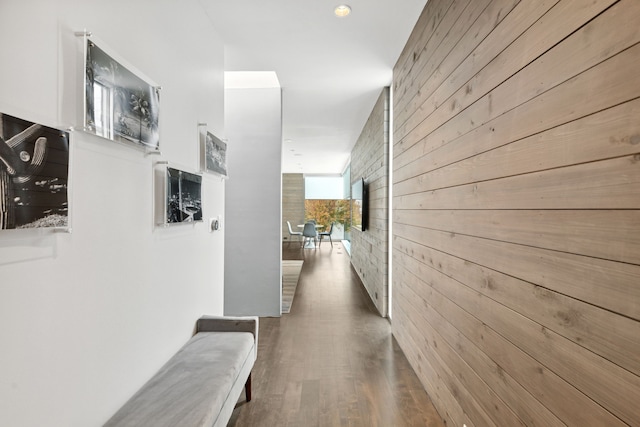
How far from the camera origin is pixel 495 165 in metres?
1.45

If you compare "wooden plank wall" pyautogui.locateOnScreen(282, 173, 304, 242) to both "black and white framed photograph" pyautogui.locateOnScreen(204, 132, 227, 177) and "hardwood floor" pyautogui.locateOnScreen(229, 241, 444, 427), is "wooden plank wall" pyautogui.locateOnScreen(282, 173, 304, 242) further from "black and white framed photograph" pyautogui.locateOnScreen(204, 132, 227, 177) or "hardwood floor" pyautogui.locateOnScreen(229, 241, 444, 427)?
"black and white framed photograph" pyautogui.locateOnScreen(204, 132, 227, 177)

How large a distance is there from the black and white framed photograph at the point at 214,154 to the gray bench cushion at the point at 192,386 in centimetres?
120

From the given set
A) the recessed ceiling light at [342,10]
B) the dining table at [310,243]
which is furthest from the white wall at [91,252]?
the dining table at [310,243]

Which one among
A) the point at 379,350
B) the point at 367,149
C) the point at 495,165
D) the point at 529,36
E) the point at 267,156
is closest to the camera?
the point at 529,36

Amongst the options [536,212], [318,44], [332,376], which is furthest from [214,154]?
[536,212]

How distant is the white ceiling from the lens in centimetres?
250

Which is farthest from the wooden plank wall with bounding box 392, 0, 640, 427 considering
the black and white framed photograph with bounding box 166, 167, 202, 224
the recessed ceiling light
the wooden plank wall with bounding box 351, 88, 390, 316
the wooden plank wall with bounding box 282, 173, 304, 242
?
the wooden plank wall with bounding box 282, 173, 304, 242

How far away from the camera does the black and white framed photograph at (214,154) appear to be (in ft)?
7.95

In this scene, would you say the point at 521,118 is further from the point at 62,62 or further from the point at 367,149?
the point at 367,149

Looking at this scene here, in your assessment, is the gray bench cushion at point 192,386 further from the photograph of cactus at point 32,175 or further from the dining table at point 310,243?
the dining table at point 310,243

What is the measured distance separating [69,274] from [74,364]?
306 millimetres

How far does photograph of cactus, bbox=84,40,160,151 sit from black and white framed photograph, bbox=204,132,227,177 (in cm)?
72

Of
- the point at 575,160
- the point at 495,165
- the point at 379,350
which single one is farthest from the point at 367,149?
the point at 575,160

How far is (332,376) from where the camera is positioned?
8.83 feet
